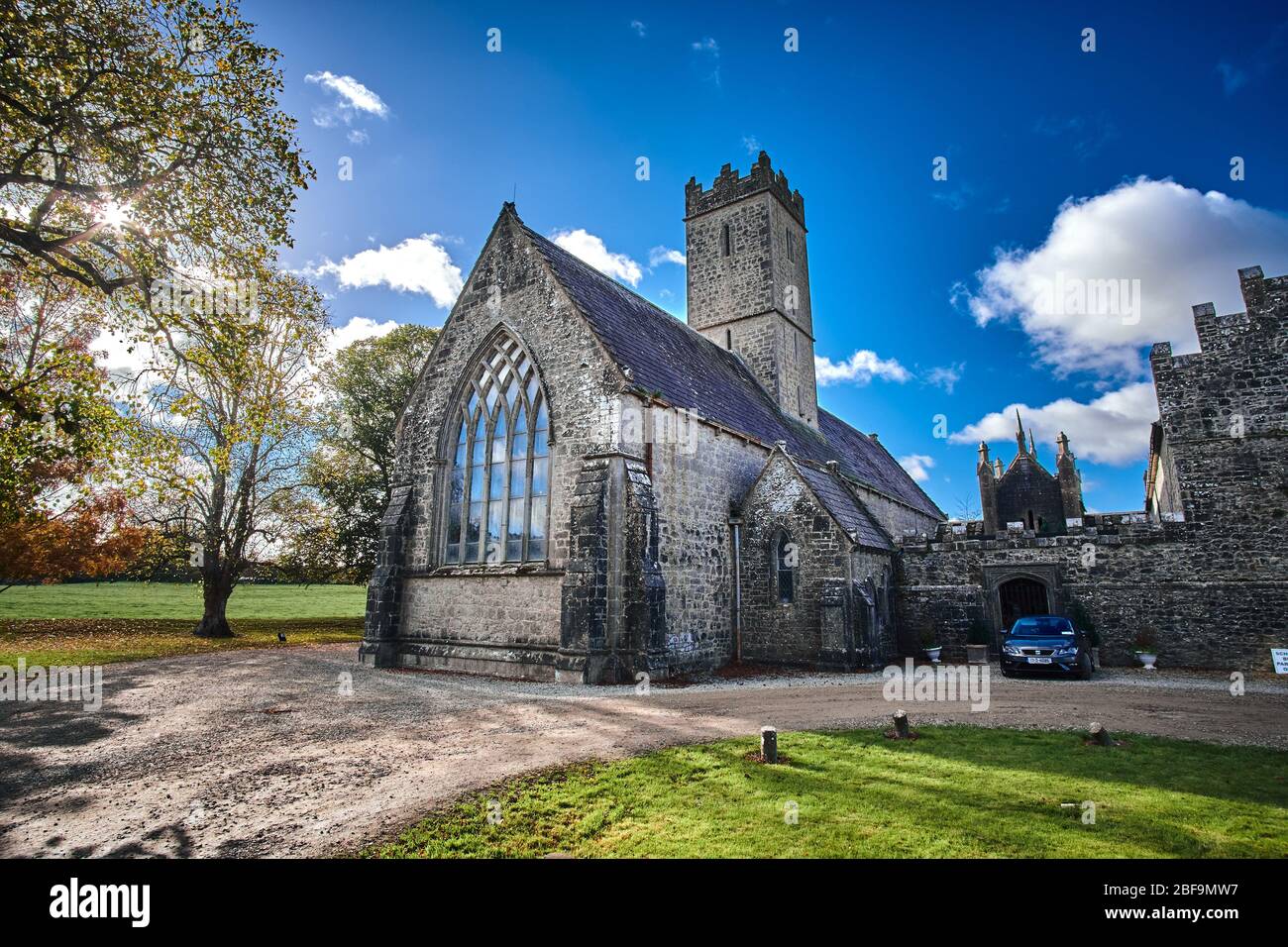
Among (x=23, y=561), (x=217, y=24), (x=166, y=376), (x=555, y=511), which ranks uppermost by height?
(x=217, y=24)

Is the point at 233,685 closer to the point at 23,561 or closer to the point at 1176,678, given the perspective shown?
the point at 23,561

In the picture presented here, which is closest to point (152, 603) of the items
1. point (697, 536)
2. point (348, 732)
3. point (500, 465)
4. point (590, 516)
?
point (500, 465)

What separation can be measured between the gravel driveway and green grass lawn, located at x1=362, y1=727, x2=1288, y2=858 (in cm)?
88

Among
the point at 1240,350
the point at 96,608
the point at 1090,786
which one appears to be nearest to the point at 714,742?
the point at 1090,786

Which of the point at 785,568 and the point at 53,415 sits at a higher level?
the point at 53,415

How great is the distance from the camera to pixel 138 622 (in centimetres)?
2594

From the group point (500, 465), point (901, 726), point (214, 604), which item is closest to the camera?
point (901, 726)

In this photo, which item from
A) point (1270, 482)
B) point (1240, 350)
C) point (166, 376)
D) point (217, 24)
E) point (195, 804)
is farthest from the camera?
point (1240, 350)

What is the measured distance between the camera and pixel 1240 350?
683 inches

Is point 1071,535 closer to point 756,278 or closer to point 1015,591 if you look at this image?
point 1015,591

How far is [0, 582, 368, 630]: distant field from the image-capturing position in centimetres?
2947

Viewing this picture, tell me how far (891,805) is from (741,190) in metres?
26.3

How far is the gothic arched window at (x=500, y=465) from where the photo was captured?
607 inches

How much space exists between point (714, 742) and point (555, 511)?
26.5ft
